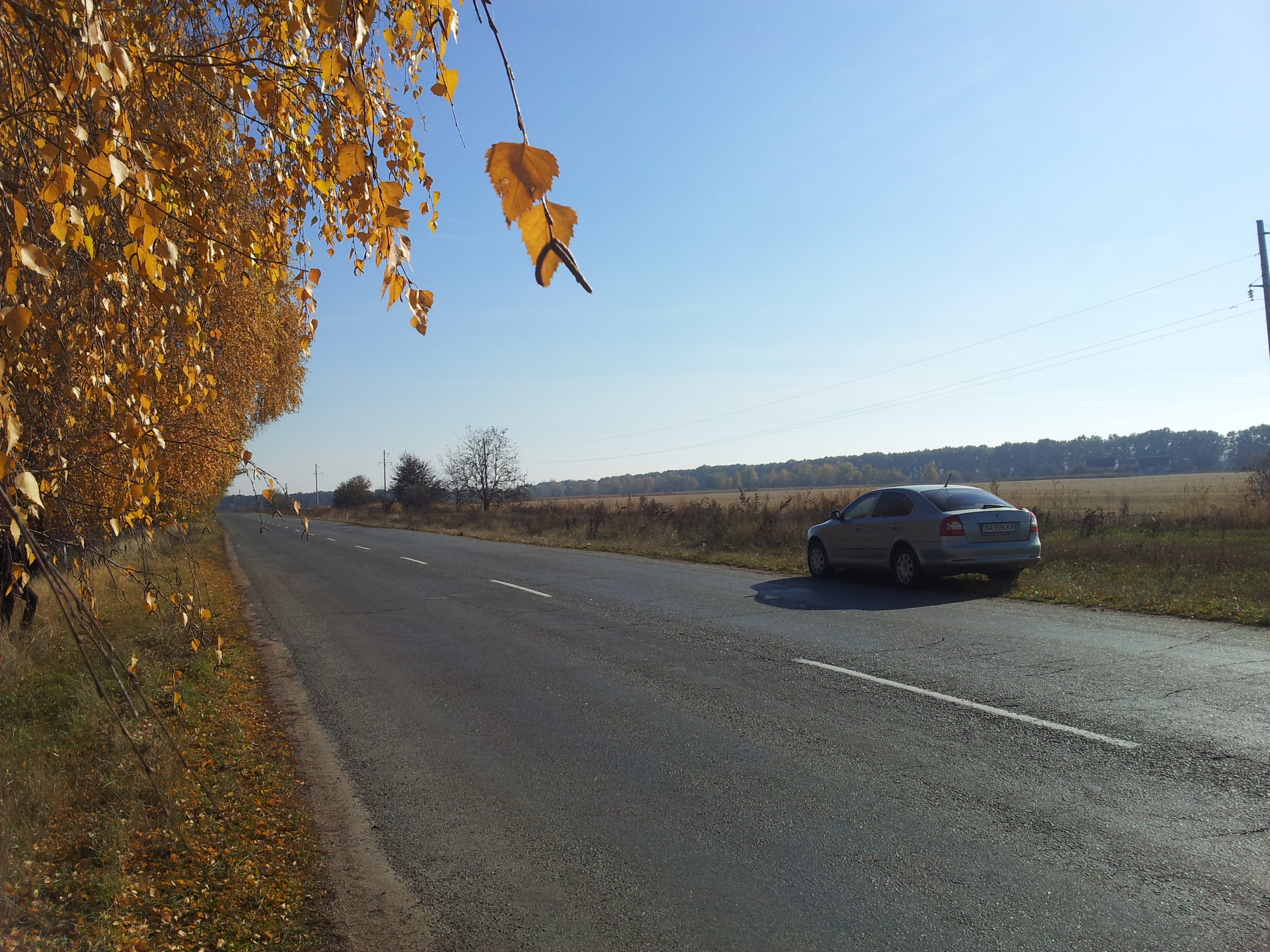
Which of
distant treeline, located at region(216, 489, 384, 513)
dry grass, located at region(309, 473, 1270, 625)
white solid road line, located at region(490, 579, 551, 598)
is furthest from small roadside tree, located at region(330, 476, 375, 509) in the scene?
white solid road line, located at region(490, 579, 551, 598)

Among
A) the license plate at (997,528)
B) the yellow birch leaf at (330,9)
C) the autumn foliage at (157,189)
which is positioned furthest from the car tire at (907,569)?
the yellow birch leaf at (330,9)

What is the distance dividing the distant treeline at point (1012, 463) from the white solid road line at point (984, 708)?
81.3 m

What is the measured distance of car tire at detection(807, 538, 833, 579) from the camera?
1463 cm

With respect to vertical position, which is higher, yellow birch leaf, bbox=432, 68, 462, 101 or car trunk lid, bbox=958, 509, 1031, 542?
yellow birch leaf, bbox=432, 68, 462, 101

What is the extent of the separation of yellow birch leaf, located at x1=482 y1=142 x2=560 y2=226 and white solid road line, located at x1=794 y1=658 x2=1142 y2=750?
551 centimetres

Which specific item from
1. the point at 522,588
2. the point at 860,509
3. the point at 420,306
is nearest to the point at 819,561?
the point at 860,509

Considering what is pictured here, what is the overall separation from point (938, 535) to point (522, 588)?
7.22 m

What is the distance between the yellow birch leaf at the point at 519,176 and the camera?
156 cm

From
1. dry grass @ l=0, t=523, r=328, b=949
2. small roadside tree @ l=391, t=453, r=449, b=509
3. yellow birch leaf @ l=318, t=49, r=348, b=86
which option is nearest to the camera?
yellow birch leaf @ l=318, t=49, r=348, b=86

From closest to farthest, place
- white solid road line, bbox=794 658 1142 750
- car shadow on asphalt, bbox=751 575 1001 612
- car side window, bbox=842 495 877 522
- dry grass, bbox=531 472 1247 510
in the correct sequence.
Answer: white solid road line, bbox=794 658 1142 750 < car shadow on asphalt, bbox=751 575 1001 612 < car side window, bbox=842 495 877 522 < dry grass, bbox=531 472 1247 510

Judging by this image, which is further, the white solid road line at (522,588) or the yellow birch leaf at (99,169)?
the white solid road line at (522,588)

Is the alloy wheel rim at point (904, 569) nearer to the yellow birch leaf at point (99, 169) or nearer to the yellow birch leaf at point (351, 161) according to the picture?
the yellow birch leaf at point (351, 161)

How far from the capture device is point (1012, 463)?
101 metres

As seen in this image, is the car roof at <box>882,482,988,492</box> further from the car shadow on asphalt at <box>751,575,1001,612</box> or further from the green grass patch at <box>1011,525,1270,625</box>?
the green grass patch at <box>1011,525,1270,625</box>
